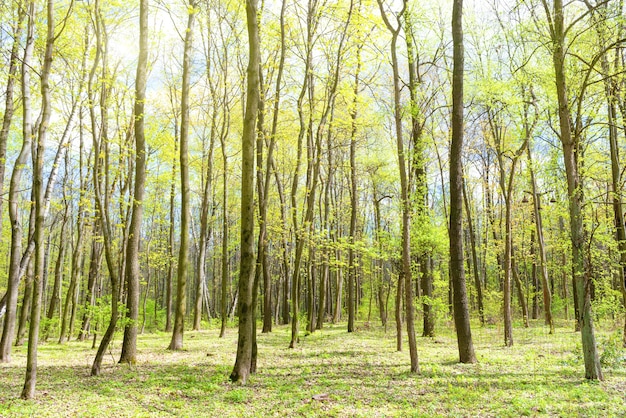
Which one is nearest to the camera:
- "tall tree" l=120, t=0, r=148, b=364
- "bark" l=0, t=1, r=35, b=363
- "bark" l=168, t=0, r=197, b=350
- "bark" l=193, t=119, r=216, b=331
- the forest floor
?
the forest floor

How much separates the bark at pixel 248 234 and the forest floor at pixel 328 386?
0.51 metres

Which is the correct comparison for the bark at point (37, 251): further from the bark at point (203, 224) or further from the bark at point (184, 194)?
the bark at point (203, 224)

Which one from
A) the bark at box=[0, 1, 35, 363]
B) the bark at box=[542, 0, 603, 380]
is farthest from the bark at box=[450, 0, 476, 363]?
the bark at box=[0, 1, 35, 363]

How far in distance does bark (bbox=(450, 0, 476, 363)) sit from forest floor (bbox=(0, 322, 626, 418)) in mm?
746

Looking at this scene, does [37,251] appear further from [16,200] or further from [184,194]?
[184,194]

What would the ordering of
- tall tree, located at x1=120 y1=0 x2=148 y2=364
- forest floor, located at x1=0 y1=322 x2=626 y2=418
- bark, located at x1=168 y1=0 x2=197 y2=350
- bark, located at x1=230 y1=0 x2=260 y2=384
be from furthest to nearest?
bark, located at x1=168 y1=0 x2=197 y2=350
tall tree, located at x1=120 y1=0 x2=148 y2=364
bark, located at x1=230 y1=0 x2=260 y2=384
forest floor, located at x1=0 y1=322 x2=626 y2=418

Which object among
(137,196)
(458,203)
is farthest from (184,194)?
(458,203)

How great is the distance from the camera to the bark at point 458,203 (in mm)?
9273

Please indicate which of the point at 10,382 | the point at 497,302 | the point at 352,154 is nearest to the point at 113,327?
the point at 10,382

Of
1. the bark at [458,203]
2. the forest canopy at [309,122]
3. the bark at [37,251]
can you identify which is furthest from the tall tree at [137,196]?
the bark at [458,203]

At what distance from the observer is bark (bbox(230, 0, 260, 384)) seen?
745cm

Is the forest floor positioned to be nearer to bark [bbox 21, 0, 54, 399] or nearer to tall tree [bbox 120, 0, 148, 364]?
bark [bbox 21, 0, 54, 399]

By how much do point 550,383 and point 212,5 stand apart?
554 inches

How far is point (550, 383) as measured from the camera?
7418 millimetres
